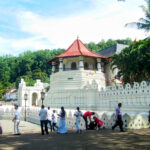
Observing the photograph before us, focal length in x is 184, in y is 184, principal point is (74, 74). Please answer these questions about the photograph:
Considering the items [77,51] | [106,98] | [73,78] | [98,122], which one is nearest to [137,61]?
[106,98]

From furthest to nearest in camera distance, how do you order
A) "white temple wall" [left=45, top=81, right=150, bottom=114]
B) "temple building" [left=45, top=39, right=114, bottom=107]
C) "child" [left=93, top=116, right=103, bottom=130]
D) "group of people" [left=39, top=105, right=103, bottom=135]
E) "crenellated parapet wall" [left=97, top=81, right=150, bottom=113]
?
"temple building" [left=45, top=39, right=114, bottom=107] < "white temple wall" [left=45, top=81, right=150, bottom=114] < "crenellated parapet wall" [left=97, top=81, right=150, bottom=113] < "child" [left=93, top=116, right=103, bottom=130] < "group of people" [left=39, top=105, right=103, bottom=135]

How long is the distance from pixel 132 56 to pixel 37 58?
57676mm

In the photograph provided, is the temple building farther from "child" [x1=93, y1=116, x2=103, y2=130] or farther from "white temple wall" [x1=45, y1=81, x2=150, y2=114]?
"child" [x1=93, y1=116, x2=103, y2=130]

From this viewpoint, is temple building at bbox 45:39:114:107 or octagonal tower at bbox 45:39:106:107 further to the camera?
octagonal tower at bbox 45:39:106:107

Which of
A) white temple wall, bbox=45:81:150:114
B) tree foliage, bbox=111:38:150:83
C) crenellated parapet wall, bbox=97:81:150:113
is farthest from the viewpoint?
tree foliage, bbox=111:38:150:83

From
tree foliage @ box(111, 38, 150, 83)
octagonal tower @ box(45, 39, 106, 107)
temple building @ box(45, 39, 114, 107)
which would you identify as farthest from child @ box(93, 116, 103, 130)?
octagonal tower @ box(45, 39, 106, 107)

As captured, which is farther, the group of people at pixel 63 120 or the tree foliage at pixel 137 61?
the tree foliage at pixel 137 61

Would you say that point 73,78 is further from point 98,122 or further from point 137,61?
point 98,122

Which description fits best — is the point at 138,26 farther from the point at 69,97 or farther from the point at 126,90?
the point at 69,97

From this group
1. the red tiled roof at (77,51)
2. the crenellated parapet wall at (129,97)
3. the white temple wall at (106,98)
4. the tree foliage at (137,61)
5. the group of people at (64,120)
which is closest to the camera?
the group of people at (64,120)

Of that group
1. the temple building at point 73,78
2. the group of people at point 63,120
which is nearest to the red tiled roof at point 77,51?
the temple building at point 73,78

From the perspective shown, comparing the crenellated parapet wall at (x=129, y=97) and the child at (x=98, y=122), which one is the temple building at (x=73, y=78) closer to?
the crenellated parapet wall at (x=129, y=97)

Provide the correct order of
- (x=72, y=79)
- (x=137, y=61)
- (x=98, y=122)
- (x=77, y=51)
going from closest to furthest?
(x=98, y=122) < (x=137, y=61) < (x=72, y=79) < (x=77, y=51)

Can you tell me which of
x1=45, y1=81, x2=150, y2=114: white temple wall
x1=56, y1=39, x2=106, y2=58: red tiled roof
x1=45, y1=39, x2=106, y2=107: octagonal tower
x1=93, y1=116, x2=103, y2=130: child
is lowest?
x1=93, y1=116, x2=103, y2=130: child
